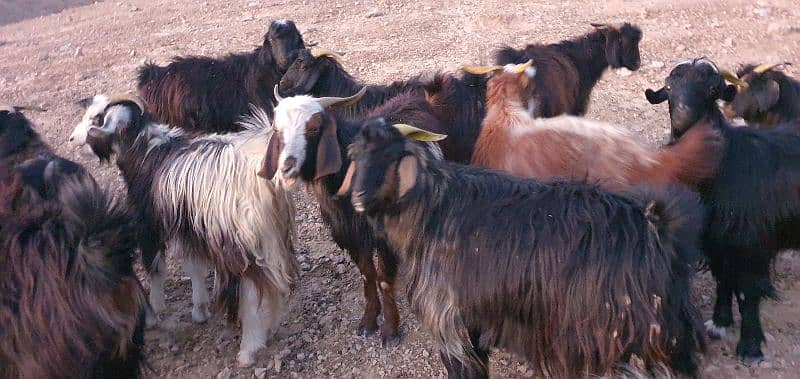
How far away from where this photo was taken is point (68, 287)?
9.36ft

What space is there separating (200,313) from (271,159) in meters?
1.58

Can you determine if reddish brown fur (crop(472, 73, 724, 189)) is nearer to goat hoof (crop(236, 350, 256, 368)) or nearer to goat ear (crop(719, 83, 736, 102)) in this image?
goat ear (crop(719, 83, 736, 102))

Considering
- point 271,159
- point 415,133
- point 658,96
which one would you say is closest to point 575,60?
point 658,96

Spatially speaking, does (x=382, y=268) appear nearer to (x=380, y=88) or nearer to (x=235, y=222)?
(x=235, y=222)

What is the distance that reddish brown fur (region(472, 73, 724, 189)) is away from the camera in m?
3.71

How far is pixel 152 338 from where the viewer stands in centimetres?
A: 452

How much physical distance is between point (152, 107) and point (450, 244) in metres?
4.34

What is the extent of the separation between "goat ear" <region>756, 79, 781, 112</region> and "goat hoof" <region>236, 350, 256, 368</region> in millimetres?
4517

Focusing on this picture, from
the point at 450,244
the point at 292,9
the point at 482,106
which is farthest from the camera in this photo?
the point at 292,9

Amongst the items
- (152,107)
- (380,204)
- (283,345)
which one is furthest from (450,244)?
(152,107)

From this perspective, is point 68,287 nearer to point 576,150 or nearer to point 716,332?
point 576,150

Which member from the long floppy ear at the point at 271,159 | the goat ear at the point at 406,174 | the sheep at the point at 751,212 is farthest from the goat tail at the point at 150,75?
the sheep at the point at 751,212

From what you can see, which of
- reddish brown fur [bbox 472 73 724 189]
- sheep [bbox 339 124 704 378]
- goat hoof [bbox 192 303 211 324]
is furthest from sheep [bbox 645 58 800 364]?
goat hoof [bbox 192 303 211 324]

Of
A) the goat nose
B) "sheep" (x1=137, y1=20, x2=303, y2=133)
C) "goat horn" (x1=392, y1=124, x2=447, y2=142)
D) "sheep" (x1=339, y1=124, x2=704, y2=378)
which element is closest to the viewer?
"sheep" (x1=339, y1=124, x2=704, y2=378)
